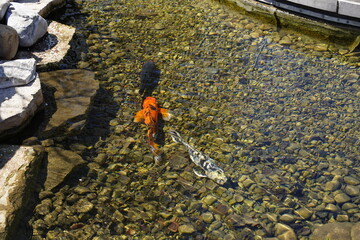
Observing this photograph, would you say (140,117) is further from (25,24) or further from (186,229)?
(25,24)

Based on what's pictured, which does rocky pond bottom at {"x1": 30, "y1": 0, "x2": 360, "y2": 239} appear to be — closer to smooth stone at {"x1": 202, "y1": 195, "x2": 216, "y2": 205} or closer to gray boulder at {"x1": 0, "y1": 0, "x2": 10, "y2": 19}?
smooth stone at {"x1": 202, "y1": 195, "x2": 216, "y2": 205}

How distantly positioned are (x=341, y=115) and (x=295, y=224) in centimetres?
228

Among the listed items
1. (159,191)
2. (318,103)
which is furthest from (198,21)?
(159,191)

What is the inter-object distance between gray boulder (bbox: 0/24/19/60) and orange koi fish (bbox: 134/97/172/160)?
2296mm

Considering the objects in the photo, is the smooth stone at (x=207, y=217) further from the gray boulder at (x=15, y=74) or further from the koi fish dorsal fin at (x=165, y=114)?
the gray boulder at (x=15, y=74)

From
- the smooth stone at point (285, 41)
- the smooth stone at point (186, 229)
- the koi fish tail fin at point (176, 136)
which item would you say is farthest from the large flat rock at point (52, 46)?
the smooth stone at point (285, 41)

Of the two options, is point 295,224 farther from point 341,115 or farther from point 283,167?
point 341,115

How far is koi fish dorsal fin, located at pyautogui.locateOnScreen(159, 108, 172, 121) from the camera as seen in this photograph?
5.93m

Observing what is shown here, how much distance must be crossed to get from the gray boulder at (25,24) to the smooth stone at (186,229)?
173 inches

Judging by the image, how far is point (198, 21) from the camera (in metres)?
8.60

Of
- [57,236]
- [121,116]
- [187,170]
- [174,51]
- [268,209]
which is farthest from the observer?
[174,51]

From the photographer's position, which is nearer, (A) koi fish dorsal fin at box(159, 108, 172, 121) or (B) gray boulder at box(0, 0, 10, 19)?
(A) koi fish dorsal fin at box(159, 108, 172, 121)

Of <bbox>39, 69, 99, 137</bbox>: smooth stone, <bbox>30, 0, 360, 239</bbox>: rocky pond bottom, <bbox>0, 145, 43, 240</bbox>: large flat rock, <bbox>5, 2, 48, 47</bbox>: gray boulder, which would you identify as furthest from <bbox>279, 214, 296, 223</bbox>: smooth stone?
<bbox>5, 2, 48, 47</bbox>: gray boulder

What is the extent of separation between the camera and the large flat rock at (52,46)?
6770mm
